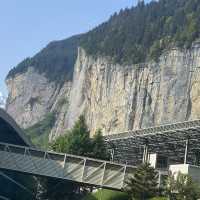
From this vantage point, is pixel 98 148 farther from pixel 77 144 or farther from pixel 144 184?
pixel 144 184

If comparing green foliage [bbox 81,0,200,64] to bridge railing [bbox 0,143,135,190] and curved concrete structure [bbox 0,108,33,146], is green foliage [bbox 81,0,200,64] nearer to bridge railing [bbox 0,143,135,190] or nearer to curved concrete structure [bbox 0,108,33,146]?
curved concrete structure [bbox 0,108,33,146]

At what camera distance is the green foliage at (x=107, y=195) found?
221 ft

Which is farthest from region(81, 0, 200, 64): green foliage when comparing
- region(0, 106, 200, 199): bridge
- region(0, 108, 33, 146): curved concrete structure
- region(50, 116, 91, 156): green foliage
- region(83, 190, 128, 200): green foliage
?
region(83, 190, 128, 200): green foliage

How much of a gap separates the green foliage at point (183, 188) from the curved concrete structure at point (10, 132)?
27174 mm

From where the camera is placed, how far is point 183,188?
184ft

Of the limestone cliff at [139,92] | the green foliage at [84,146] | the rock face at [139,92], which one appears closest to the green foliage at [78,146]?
the green foliage at [84,146]

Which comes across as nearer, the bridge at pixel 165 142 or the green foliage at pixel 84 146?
the bridge at pixel 165 142

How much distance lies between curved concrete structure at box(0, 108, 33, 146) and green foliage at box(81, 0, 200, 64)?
234ft

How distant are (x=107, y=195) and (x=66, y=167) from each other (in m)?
6.01

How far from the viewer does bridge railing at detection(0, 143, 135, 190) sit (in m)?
67.9

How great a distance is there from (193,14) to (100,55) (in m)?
32.0

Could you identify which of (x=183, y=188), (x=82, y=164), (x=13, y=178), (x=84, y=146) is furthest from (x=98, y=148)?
(x=183, y=188)

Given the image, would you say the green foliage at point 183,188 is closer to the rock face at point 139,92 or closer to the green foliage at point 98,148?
the green foliage at point 98,148

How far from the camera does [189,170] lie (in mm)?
62219
